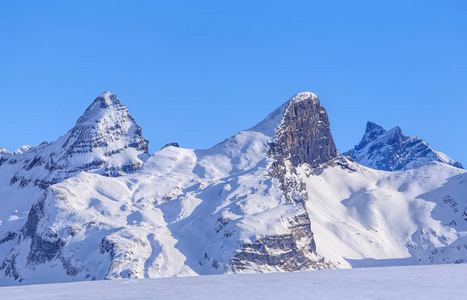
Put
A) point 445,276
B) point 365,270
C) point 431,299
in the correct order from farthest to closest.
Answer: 1. point 365,270
2. point 445,276
3. point 431,299

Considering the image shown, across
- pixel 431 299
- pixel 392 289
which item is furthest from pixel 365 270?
pixel 431 299

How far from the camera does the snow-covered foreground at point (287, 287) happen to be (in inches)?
2290

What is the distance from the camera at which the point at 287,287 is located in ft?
203

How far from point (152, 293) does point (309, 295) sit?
1166cm

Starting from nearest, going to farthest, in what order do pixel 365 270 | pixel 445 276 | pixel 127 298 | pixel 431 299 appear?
pixel 431 299
pixel 127 298
pixel 445 276
pixel 365 270

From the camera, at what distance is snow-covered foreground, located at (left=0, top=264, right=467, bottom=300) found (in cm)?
5816

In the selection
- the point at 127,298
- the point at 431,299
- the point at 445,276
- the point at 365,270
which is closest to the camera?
the point at 431,299

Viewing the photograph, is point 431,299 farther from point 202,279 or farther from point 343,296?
point 202,279

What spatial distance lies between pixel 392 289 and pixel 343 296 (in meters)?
4.49

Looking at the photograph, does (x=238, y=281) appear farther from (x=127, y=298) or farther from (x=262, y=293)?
(x=127, y=298)

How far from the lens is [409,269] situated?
71562mm

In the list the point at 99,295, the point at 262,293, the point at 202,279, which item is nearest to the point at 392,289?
the point at 262,293

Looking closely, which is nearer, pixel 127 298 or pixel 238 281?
pixel 127 298

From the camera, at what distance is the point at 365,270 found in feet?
233
